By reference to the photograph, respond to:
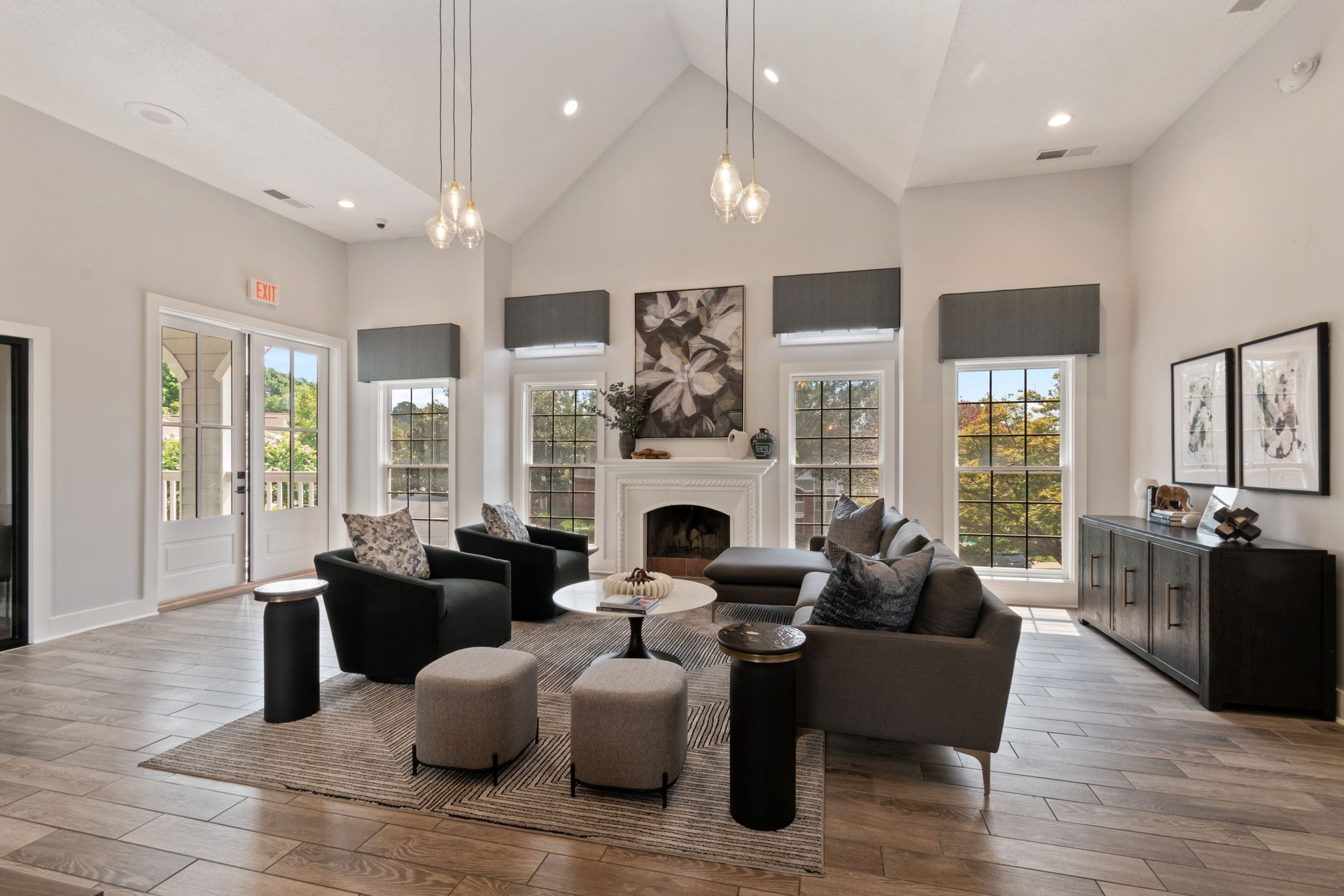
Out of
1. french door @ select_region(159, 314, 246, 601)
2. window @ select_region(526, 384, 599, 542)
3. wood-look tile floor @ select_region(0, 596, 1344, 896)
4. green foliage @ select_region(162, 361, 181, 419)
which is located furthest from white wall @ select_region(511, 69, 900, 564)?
wood-look tile floor @ select_region(0, 596, 1344, 896)

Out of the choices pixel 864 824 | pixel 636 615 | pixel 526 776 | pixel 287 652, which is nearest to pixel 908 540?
pixel 636 615

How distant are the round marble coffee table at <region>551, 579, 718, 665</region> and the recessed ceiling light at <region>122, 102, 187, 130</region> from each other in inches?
161

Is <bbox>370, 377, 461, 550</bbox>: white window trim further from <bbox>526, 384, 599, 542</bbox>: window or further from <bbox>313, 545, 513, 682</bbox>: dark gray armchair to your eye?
<bbox>313, 545, 513, 682</bbox>: dark gray armchair

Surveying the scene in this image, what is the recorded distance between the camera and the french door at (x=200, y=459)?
523 centimetres

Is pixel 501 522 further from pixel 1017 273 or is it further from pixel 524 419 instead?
pixel 1017 273

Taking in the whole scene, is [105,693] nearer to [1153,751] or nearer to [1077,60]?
[1153,751]

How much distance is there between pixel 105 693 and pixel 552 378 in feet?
13.9

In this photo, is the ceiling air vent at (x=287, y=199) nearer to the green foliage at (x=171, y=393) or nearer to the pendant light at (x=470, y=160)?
the pendant light at (x=470, y=160)

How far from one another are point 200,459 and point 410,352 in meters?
1.99

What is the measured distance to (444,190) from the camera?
3.72 m

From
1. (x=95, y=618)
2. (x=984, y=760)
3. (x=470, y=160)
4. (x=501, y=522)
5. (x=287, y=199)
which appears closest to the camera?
(x=984, y=760)

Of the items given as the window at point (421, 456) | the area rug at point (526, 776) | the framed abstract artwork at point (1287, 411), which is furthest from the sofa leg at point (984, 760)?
the window at point (421, 456)

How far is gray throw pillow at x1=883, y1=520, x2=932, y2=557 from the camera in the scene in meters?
3.34

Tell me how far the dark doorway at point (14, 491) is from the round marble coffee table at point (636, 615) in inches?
140
